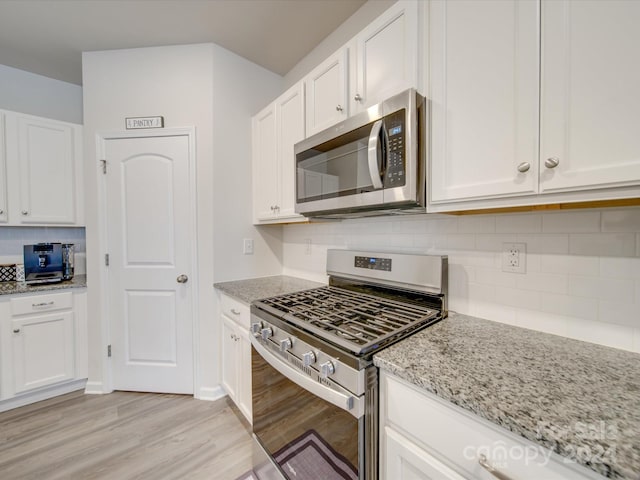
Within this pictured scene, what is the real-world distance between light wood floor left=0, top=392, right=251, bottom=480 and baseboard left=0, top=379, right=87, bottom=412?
0.20ft

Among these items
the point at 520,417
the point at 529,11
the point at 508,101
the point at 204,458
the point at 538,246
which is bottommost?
the point at 204,458

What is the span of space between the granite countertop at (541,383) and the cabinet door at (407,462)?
0.19 meters

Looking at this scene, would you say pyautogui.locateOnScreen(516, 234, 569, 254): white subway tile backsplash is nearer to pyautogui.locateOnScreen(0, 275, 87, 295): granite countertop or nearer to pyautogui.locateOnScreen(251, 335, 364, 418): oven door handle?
pyautogui.locateOnScreen(251, 335, 364, 418): oven door handle

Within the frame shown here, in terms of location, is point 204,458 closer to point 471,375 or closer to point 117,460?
point 117,460

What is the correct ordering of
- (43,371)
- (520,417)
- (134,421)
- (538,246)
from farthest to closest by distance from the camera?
(43,371)
(134,421)
(538,246)
(520,417)

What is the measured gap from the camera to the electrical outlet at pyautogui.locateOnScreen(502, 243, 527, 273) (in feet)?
3.56

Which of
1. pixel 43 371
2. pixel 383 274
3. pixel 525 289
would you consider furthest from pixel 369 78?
pixel 43 371

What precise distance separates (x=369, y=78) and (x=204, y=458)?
7.30 ft

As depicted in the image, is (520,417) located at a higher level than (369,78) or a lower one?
lower

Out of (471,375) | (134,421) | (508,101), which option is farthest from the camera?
(134,421)

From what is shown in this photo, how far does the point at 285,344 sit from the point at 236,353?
0.81 metres

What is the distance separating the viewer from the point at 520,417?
22.3 inches

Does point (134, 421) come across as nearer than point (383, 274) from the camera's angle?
No

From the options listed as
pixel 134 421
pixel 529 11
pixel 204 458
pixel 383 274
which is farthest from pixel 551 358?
pixel 134 421
